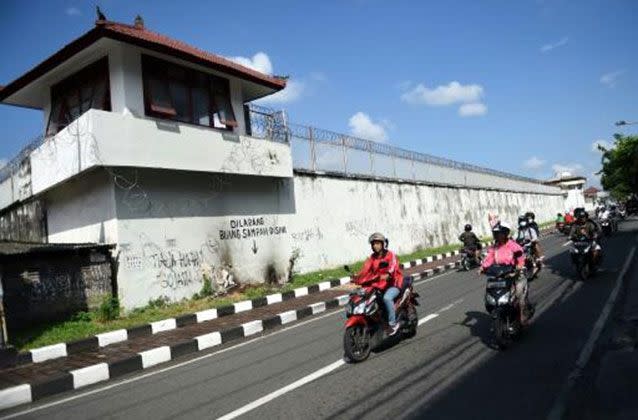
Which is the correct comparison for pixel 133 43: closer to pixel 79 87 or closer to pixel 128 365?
pixel 79 87

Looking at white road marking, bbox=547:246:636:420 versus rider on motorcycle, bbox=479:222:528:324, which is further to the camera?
rider on motorcycle, bbox=479:222:528:324

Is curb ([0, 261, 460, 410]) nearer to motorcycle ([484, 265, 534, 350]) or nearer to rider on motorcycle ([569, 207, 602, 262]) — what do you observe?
motorcycle ([484, 265, 534, 350])

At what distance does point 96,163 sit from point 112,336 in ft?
12.4

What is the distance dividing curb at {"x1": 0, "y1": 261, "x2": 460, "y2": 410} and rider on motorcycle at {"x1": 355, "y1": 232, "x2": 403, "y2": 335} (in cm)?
348

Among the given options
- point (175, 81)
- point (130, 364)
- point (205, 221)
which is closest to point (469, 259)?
point (205, 221)

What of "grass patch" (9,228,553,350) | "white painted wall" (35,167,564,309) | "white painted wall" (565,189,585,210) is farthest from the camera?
"white painted wall" (565,189,585,210)

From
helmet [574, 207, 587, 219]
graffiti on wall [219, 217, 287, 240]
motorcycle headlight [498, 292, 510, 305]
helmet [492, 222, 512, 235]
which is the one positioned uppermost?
graffiti on wall [219, 217, 287, 240]

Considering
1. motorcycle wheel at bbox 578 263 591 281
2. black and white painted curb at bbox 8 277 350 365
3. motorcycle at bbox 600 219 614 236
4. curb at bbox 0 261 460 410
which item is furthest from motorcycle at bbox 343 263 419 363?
motorcycle at bbox 600 219 614 236

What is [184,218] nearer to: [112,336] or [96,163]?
[96,163]

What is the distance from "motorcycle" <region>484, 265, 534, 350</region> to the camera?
6461 mm

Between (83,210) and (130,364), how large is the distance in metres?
6.49

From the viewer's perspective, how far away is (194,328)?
10.5 m

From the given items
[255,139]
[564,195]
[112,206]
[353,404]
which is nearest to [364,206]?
[255,139]

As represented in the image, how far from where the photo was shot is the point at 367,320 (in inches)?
269
